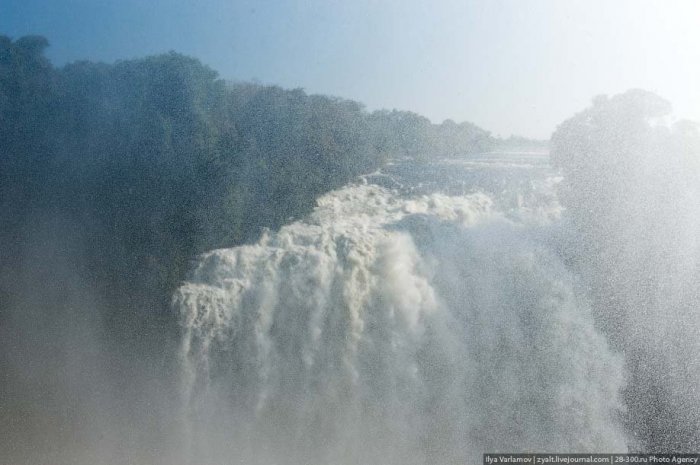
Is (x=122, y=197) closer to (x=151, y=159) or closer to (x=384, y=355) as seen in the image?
(x=151, y=159)

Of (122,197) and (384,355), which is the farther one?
(122,197)

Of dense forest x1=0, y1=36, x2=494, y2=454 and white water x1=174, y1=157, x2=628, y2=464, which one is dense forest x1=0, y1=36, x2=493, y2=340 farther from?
white water x1=174, y1=157, x2=628, y2=464

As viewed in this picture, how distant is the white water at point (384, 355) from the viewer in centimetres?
1034

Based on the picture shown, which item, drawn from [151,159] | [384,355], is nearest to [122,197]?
[151,159]

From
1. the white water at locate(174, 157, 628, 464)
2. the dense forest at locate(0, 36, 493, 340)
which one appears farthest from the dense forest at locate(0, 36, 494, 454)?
the white water at locate(174, 157, 628, 464)

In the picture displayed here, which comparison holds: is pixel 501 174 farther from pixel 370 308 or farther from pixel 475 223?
pixel 370 308

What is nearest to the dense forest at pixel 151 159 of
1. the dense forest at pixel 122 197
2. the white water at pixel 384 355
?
the dense forest at pixel 122 197

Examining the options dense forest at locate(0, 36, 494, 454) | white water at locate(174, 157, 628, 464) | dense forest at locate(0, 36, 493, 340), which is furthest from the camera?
dense forest at locate(0, 36, 493, 340)

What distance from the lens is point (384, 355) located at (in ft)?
34.5

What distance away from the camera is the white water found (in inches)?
407

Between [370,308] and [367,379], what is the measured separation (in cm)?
166

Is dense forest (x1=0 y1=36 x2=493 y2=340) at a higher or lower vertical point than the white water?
higher

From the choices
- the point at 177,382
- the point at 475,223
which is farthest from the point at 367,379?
the point at 475,223

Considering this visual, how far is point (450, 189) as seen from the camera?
15.2 metres
